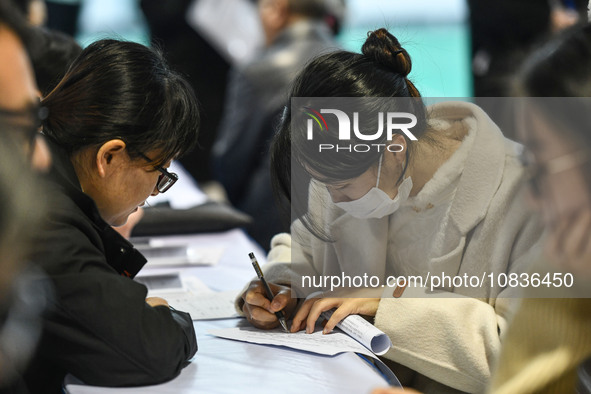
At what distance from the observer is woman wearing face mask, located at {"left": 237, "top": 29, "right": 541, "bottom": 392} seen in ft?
4.26

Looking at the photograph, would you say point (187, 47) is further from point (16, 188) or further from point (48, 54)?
point (16, 188)

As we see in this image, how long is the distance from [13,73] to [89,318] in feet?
1.26

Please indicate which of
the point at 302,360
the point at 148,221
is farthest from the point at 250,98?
the point at 302,360

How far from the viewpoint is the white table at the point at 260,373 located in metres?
1.11

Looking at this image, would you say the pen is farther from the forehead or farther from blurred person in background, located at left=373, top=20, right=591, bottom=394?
the forehead

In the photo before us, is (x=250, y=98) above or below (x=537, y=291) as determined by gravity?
below

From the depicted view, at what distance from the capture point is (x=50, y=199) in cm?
112

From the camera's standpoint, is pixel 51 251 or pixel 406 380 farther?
pixel 406 380

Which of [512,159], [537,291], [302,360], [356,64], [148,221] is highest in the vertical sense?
[356,64]

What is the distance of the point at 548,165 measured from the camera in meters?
→ 0.97

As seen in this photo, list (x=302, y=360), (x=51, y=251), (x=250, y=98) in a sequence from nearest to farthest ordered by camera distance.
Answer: (x=51, y=251)
(x=302, y=360)
(x=250, y=98)

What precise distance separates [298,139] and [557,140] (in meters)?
0.51

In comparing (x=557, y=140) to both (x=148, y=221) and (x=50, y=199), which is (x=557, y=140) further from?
(x=148, y=221)

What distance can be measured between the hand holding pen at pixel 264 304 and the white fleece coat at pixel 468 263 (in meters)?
0.20
